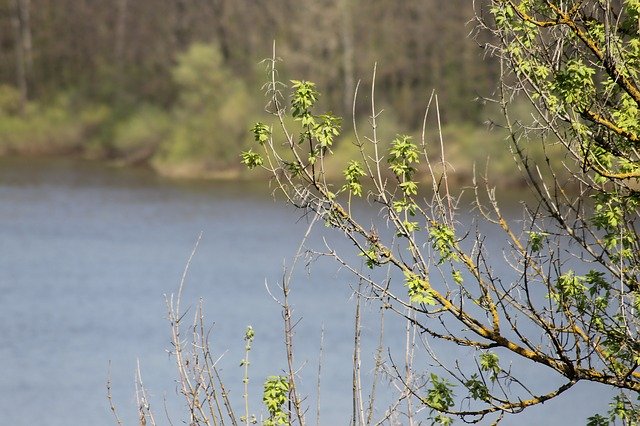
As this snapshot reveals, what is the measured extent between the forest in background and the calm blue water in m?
7.74

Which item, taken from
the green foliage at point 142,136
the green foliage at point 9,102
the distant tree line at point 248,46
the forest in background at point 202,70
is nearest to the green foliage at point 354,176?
the forest in background at point 202,70

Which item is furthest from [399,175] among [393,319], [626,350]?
[393,319]

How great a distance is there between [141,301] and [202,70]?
24739 millimetres

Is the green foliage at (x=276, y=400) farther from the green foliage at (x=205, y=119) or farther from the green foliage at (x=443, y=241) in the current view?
the green foliage at (x=205, y=119)

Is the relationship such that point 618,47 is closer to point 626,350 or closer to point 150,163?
point 626,350

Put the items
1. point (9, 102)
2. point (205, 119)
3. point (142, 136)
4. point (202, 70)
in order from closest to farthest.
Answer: point (205, 119) → point (202, 70) → point (142, 136) → point (9, 102)

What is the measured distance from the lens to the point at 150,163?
148ft

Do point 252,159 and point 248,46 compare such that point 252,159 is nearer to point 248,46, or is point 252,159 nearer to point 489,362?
point 489,362

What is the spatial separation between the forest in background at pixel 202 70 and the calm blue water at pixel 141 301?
25.4 ft

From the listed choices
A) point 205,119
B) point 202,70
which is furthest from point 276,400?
point 202,70

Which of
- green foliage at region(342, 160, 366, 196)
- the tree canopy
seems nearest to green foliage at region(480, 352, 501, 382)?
the tree canopy

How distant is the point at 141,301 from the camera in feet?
64.3

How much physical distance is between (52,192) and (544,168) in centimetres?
1379

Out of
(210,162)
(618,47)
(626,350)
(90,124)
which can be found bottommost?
(626,350)
